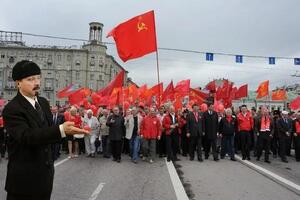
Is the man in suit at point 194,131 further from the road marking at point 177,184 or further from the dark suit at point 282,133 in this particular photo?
the dark suit at point 282,133

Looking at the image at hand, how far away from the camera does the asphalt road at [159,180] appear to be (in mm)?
7648

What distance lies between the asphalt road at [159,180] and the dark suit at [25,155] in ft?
15.3

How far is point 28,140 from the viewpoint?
2615 mm

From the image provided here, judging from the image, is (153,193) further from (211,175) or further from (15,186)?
(15,186)

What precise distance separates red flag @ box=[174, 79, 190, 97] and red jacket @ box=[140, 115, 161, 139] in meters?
10.5

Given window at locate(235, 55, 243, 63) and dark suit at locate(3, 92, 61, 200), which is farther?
window at locate(235, 55, 243, 63)

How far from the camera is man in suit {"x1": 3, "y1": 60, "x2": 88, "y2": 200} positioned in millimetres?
2645

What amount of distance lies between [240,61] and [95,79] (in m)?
82.2

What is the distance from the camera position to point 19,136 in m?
2.64

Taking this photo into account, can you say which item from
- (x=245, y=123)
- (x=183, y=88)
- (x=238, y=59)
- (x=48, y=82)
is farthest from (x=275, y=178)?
(x=48, y=82)

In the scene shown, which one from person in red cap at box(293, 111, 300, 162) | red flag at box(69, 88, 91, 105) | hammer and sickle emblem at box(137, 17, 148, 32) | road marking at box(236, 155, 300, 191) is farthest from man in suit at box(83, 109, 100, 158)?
red flag at box(69, 88, 91, 105)

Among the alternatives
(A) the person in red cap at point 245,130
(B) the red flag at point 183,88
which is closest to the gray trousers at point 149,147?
(A) the person in red cap at point 245,130

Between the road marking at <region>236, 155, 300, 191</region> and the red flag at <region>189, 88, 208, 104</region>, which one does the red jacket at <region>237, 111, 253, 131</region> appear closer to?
the road marking at <region>236, 155, 300, 191</region>

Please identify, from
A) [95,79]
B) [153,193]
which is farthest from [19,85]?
[95,79]
